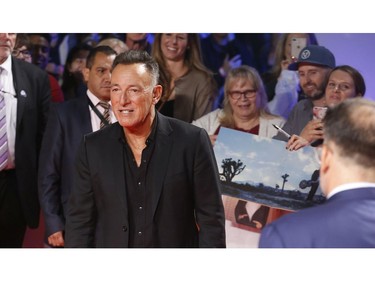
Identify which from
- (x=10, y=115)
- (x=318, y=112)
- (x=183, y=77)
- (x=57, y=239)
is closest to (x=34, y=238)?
(x=57, y=239)

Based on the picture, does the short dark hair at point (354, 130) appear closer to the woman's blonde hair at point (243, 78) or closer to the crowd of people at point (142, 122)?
the crowd of people at point (142, 122)

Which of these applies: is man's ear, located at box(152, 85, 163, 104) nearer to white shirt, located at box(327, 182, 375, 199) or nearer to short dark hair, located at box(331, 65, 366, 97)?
short dark hair, located at box(331, 65, 366, 97)

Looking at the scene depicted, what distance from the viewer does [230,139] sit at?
512 centimetres

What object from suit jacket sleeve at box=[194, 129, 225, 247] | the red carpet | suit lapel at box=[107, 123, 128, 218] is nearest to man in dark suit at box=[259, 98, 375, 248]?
suit jacket sleeve at box=[194, 129, 225, 247]

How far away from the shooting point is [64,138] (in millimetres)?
4684

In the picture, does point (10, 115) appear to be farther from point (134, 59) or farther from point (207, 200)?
point (207, 200)

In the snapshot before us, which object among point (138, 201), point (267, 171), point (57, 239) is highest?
point (138, 201)

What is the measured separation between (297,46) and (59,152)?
173cm

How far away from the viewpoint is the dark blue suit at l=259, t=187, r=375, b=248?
2.15 m
